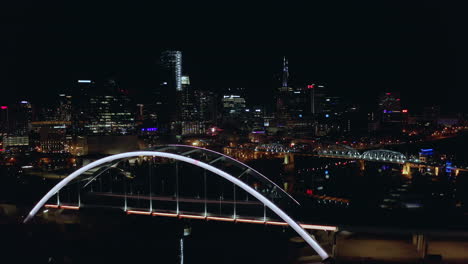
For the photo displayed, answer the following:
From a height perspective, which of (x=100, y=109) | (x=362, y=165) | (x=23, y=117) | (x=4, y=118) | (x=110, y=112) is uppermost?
(x=100, y=109)

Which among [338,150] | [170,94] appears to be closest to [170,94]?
[170,94]

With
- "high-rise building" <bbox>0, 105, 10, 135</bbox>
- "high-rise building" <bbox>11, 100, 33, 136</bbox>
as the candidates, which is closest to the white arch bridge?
"high-rise building" <bbox>11, 100, 33, 136</bbox>

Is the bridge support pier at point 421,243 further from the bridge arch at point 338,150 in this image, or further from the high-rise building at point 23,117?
the high-rise building at point 23,117

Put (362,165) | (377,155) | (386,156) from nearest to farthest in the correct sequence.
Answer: (362,165) → (386,156) → (377,155)

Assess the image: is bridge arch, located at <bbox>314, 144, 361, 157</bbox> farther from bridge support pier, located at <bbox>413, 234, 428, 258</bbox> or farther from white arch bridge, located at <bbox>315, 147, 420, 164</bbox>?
bridge support pier, located at <bbox>413, 234, 428, 258</bbox>

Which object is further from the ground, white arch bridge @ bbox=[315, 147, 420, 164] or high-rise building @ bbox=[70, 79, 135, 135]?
high-rise building @ bbox=[70, 79, 135, 135]

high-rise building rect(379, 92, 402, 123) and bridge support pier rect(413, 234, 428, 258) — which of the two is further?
high-rise building rect(379, 92, 402, 123)

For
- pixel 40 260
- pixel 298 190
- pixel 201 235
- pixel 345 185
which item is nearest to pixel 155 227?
pixel 201 235

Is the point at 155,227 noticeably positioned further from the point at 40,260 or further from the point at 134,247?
the point at 40,260

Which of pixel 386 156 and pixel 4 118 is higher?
pixel 4 118

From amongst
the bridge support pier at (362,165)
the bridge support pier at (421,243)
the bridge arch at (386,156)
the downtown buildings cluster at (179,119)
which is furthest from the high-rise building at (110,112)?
the bridge support pier at (421,243)

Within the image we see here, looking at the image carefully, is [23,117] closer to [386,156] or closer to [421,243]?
[386,156]
